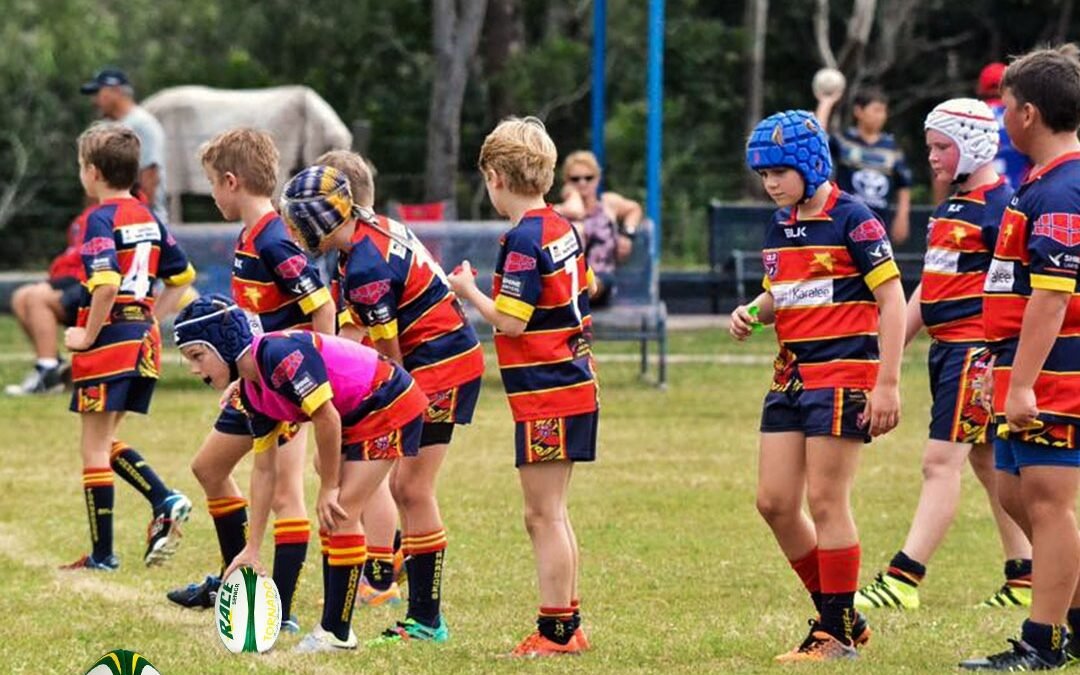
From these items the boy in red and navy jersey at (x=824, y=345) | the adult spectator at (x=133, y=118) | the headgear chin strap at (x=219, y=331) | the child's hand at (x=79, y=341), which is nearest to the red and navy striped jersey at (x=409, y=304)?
the headgear chin strap at (x=219, y=331)

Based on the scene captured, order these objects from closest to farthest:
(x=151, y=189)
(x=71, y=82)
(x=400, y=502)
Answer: (x=400, y=502), (x=151, y=189), (x=71, y=82)

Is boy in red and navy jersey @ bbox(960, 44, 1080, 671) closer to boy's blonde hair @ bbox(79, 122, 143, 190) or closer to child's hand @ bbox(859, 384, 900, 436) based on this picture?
child's hand @ bbox(859, 384, 900, 436)

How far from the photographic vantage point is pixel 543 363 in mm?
7223

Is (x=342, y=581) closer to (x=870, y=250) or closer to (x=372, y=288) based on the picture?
(x=372, y=288)

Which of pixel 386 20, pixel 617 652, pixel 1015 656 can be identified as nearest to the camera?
pixel 1015 656

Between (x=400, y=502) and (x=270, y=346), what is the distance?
3.70 ft

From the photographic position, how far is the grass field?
723 centimetres

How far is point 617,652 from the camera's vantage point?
7.26m

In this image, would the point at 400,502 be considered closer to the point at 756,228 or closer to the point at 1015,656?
the point at 1015,656

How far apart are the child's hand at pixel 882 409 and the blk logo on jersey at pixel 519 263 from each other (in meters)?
1.19

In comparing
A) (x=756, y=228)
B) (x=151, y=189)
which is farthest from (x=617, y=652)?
(x=756, y=228)

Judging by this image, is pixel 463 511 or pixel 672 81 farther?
pixel 672 81

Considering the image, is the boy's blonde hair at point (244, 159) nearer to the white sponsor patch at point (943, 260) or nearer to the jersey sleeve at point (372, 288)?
the jersey sleeve at point (372, 288)

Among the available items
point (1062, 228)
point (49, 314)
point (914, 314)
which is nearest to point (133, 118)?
point (49, 314)
